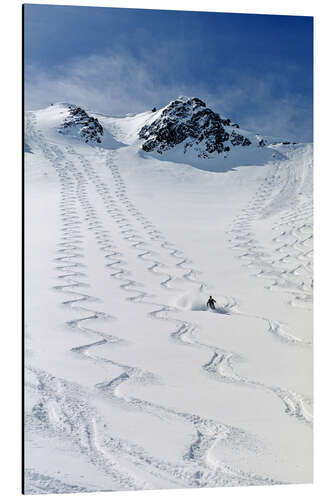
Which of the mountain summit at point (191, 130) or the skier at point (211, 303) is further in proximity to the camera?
the mountain summit at point (191, 130)

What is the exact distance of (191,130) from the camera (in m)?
3.39

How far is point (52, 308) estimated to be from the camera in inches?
118

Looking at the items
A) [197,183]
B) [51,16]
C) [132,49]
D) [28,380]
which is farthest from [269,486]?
[51,16]

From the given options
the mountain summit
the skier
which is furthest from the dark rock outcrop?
the skier

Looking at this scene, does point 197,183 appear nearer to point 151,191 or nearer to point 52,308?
point 151,191

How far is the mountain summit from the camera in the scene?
3328mm

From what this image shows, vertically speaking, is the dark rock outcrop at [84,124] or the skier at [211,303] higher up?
the dark rock outcrop at [84,124]

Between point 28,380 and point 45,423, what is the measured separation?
0.75ft

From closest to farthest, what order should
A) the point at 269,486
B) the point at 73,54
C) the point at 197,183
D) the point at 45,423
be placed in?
the point at 45,423, the point at 269,486, the point at 73,54, the point at 197,183
